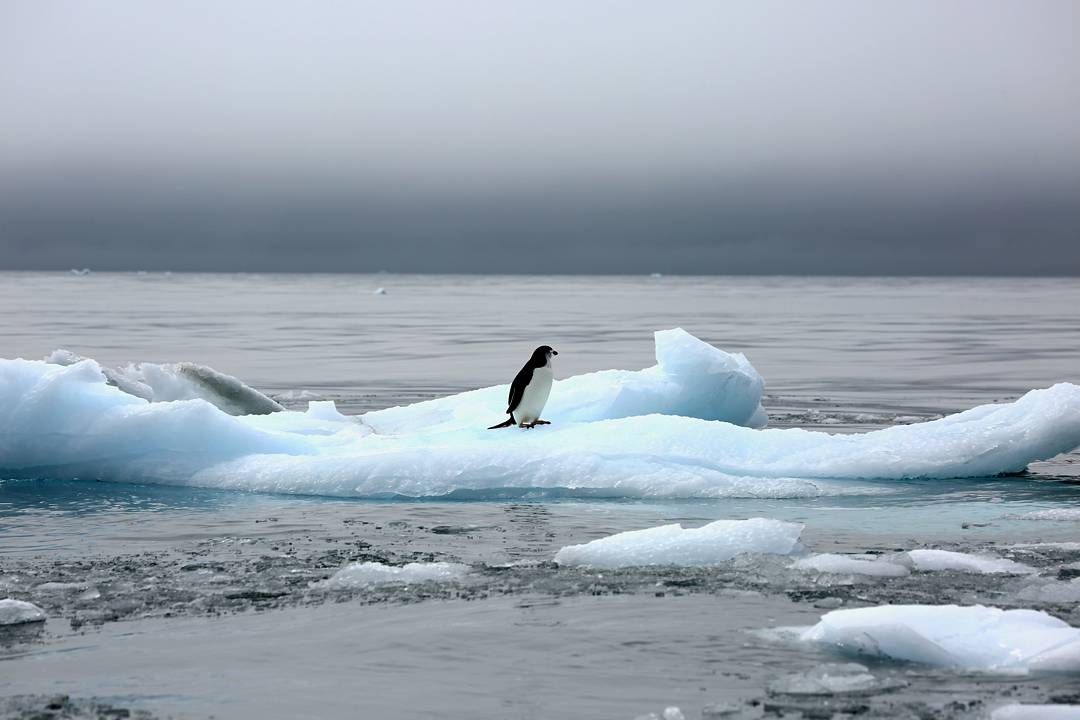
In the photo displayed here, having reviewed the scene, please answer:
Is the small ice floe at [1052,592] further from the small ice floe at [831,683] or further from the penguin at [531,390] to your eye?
the penguin at [531,390]

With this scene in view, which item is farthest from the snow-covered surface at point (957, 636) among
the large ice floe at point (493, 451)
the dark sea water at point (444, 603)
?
the large ice floe at point (493, 451)

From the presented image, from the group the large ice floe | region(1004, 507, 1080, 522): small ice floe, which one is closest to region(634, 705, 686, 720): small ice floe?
region(1004, 507, 1080, 522): small ice floe

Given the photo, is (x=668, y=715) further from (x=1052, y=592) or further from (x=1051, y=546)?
(x=1051, y=546)

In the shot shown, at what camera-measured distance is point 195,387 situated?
1195 centimetres

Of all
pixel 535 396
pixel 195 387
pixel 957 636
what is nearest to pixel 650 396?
pixel 535 396

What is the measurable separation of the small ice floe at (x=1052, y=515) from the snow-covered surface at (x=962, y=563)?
1477 millimetres

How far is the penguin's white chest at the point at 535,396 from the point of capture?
9.67 metres

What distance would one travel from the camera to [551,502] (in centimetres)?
808

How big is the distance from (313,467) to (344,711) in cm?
472

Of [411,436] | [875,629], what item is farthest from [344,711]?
[411,436]

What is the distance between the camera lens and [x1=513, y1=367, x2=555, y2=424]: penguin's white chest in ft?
31.7

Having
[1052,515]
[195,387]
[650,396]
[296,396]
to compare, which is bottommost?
[1052,515]

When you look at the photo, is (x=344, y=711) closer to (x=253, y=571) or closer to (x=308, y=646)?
(x=308, y=646)

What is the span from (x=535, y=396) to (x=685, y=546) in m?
3.83
